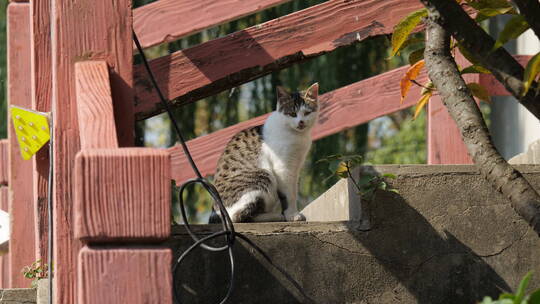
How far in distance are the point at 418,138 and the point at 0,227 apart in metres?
5.23

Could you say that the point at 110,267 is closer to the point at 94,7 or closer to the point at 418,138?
the point at 94,7

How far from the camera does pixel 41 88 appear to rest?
309 cm

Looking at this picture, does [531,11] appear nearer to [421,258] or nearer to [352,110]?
[421,258]

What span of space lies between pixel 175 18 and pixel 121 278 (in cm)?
204

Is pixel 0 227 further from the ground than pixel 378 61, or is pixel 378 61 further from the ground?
pixel 378 61

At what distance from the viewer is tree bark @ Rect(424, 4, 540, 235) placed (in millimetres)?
2000

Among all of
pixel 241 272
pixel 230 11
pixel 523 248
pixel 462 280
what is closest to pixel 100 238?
pixel 241 272

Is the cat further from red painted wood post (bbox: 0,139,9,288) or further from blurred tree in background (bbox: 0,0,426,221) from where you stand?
blurred tree in background (bbox: 0,0,426,221)

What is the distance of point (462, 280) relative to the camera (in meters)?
2.85

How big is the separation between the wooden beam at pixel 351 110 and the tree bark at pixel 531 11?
7.39ft

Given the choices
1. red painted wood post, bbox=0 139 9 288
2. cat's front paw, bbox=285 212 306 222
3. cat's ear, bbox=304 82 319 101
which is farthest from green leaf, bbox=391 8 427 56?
red painted wood post, bbox=0 139 9 288

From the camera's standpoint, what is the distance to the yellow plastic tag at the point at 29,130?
3.00 m

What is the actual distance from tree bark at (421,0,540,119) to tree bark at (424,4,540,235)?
0.02m

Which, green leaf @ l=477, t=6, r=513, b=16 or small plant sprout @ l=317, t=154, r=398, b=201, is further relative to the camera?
small plant sprout @ l=317, t=154, r=398, b=201
